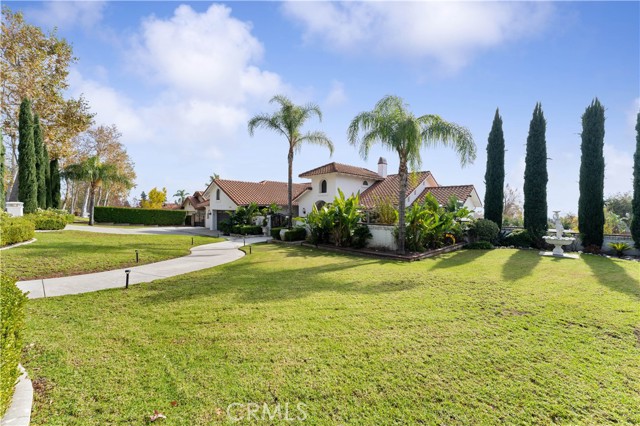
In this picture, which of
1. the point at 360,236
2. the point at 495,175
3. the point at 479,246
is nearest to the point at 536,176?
the point at 495,175

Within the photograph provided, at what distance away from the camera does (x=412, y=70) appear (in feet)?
39.3

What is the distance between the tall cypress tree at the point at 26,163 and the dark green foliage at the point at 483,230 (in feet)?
104

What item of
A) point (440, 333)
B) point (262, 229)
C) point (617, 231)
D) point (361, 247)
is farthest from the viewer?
point (262, 229)

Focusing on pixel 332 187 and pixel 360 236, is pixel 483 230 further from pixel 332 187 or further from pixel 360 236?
pixel 332 187

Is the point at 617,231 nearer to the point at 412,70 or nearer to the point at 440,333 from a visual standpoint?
the point at 412,70

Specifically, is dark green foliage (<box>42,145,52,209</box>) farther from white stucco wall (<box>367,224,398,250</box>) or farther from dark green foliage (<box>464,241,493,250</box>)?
dark green foliage (<box>464,241,493,250</box>)

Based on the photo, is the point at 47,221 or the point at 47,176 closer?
the point at 47,221

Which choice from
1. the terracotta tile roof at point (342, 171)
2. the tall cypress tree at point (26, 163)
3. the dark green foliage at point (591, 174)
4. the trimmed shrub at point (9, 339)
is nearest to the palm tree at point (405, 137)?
the dark green foliage at point (591, 174)

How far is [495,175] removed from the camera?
21.7m

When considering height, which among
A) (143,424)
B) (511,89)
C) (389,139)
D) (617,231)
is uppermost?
(511,89)

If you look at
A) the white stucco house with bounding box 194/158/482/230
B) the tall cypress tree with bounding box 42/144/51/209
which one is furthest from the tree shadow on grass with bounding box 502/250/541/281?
the tall cypress tree with bounding box 42/144/51/209

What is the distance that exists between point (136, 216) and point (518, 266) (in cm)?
4035

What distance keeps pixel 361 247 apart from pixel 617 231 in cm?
2218

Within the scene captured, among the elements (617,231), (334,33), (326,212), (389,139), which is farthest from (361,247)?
(617,231)
